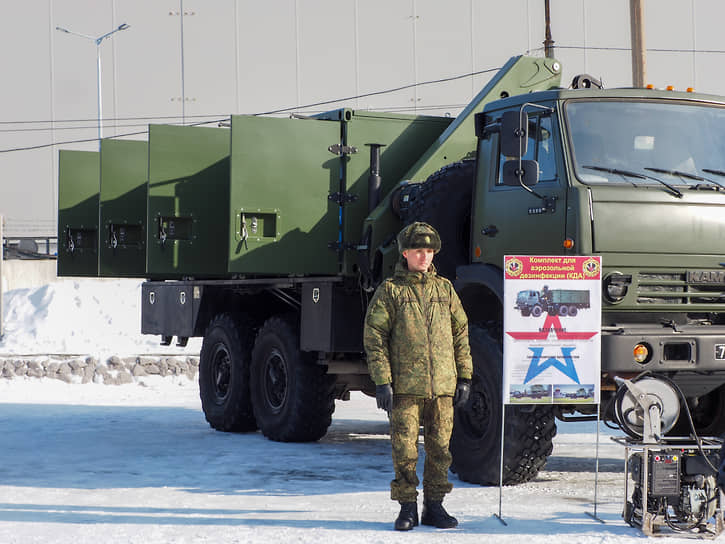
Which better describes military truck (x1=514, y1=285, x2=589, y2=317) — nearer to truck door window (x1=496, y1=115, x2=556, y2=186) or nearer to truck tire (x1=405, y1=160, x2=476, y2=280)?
truck door window (x1=496, y1=115, x2=556, y2=186)

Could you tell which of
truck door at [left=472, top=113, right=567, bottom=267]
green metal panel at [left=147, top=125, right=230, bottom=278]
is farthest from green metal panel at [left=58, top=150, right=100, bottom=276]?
truck door at [left=472, top=113, right=567, bottom=267]

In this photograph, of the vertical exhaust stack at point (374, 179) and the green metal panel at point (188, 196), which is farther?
the green metal panel at point (188, 196)

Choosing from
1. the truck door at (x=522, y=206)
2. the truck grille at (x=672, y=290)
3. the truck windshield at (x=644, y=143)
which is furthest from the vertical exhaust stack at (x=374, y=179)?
the truck grille at (x=672, y=290)

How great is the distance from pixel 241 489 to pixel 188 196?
4.72 metres

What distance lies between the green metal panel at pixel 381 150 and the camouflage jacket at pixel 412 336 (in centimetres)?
383

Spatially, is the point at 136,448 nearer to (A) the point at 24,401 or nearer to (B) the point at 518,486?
(B) the point at 518,486

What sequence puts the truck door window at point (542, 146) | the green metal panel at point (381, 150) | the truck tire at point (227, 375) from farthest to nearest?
the truck tire at point (227, 375) < the green metal panel at point (381, 150) < the truck door window at point (542, 146)

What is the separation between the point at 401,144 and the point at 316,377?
2.55 meters

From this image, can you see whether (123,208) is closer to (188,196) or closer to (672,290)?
(188,196)

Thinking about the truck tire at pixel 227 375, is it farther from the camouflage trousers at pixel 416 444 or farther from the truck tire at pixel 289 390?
the camouflage trousers at pixel 416 444

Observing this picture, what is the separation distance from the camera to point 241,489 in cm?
958

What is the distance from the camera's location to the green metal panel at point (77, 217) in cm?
1633

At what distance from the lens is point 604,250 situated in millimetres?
8820

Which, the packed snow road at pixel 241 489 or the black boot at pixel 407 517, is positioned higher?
the black boot at pixel 407 517
